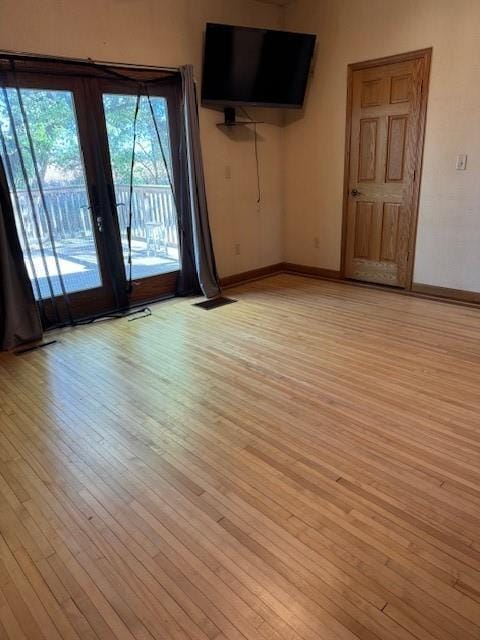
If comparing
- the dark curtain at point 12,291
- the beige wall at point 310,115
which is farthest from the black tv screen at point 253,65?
the dark curtain at point 12,291

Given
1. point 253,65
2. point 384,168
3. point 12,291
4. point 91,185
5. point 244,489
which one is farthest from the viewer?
point 384,168

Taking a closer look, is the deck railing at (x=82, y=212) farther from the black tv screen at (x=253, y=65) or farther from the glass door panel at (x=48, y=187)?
the black tv screen at (x=253, y=65)

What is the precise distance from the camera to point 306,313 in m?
4.02

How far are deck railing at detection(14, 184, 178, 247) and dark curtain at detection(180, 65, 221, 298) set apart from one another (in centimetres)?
23

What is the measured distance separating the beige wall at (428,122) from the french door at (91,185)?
164 cm

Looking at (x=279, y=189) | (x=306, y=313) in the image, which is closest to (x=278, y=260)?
(x=279, y=189)

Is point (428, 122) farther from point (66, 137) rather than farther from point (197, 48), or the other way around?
point (66, 137)

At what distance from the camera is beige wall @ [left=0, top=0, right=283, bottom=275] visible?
10.7ft

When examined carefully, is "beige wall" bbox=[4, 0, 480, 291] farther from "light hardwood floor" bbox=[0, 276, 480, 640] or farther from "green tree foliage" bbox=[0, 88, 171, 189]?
"light hardwood floor" bbox=[0, 276, 480, 640]

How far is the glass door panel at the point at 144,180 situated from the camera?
12.6ft

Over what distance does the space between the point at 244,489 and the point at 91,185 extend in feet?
9.66

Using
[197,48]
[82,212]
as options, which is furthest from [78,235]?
[197,48]

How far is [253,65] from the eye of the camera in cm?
423

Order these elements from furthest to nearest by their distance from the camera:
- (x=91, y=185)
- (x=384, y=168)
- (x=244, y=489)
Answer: (x=384, y=168) → (x=91, y=185) → (x=244, y=489)
